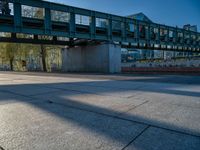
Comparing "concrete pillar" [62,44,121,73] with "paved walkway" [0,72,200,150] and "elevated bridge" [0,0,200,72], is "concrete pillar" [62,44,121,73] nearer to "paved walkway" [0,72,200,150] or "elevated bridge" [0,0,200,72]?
"elevated bridge" [0,0,200,72]

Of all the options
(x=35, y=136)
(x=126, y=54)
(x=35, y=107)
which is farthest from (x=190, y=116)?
(x=126, y=54)

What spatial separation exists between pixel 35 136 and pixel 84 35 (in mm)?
20116

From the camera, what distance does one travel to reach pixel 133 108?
3.96 meters

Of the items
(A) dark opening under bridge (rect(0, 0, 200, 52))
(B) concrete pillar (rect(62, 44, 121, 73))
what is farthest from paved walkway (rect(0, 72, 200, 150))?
(B) concrete pillar (rect(62, 44, 121, 73))

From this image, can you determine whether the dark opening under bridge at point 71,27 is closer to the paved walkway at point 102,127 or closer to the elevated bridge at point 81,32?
the elevated bridge at point 81,32

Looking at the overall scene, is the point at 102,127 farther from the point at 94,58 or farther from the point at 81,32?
the point at 94,58

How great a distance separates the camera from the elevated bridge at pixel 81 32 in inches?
714

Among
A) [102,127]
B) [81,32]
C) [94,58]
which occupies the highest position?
[81,32]

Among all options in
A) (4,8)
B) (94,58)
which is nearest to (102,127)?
(4,8)

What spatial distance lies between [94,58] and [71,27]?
16.9 feet

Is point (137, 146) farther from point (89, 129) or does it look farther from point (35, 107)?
point (35, 107)

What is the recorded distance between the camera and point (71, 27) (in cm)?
2097

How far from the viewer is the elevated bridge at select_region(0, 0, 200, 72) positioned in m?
18.1

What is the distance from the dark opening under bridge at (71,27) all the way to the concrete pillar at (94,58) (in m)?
1.40
